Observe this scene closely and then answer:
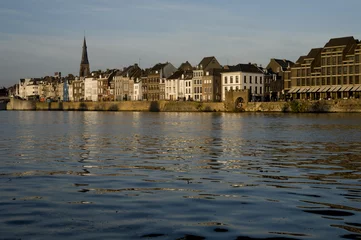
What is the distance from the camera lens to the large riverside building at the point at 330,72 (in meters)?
108

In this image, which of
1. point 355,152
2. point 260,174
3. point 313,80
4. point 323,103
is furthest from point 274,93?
point 260,174

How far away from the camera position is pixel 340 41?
111m

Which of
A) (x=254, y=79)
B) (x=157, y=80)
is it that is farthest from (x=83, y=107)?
(x=254, y=79)

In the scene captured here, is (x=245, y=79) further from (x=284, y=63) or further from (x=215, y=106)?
(x=284, y=63)

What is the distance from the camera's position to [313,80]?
116 meters

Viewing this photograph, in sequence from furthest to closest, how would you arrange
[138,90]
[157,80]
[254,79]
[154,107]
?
[138,90]
[157,80]
[154,107]
[254,79]

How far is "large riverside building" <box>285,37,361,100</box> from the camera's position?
108 meters

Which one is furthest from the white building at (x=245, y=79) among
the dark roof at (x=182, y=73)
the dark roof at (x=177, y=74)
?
the dark roof at (x=177, y=74)

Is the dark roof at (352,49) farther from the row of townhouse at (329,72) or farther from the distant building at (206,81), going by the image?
the distant building at (206,81)

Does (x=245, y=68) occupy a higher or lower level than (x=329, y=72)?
higher

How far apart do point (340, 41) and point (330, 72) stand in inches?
271

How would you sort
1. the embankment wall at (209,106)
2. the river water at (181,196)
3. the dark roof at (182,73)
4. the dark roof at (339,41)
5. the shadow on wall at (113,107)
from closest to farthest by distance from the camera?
the river water at (181,196), the embankment wall at (209,106), the dark roof at (339,41), the dark roof at (182,73), the shadow on wall at (113,107)

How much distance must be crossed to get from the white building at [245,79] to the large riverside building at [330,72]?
1315 centimetres

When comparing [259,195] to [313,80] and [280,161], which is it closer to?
[280,161]
